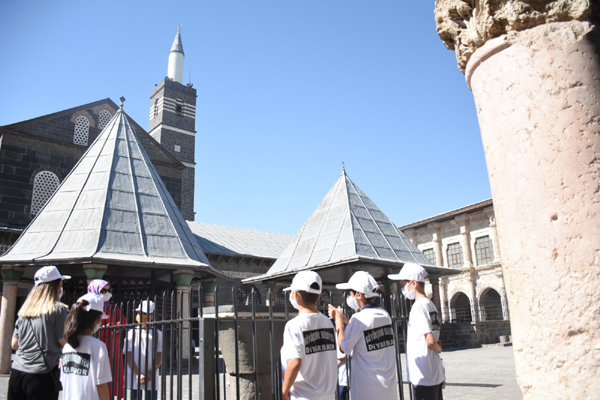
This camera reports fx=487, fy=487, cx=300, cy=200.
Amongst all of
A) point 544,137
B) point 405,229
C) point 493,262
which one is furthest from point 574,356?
point 405,229

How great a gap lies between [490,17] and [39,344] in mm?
3354

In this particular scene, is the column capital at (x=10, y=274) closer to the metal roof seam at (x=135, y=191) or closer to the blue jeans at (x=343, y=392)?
the metal roof seam at (x=135, y=191)

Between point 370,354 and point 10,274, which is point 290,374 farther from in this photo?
point 10,274

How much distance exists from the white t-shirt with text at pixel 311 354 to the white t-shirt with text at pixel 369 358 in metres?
0.34

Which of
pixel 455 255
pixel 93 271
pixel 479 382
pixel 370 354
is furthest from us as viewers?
pixel 455 255

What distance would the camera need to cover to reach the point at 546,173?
183 cm

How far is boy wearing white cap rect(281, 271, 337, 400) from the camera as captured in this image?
2.56 metres

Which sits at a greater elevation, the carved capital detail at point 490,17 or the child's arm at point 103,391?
the carved capital detail at point 490,17

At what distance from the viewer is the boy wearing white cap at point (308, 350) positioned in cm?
256

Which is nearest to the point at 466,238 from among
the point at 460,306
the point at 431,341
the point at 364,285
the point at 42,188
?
the point at 460,306

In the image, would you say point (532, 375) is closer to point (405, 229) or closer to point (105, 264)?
point (105, 264)

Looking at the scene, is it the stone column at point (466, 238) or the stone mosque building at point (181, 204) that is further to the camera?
the stone column at point (466, 238)

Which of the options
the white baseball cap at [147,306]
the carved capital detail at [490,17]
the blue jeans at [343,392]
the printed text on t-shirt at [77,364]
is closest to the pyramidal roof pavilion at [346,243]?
the white baseball cap at [147,306]

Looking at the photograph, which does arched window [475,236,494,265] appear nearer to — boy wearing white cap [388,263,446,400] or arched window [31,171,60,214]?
arched window [31,171,60,214]
